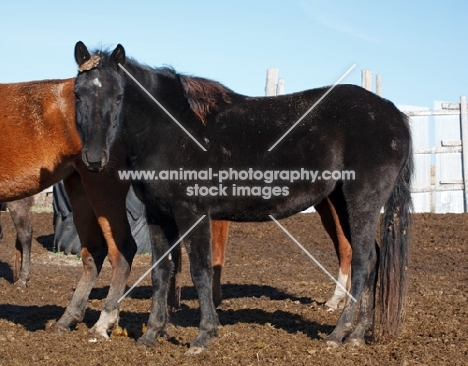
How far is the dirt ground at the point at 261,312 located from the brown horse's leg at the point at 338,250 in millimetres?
265

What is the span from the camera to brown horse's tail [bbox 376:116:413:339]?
5395 mm

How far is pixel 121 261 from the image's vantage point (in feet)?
20.2

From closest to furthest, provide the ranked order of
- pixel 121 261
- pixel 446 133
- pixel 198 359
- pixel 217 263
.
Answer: pixel 198 359, pixel 121 261, pixel 217 263, pixel 446 133

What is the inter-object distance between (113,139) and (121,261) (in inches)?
56.5

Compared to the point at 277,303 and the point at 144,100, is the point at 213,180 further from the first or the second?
the point at 277,303

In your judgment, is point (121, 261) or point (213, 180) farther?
point (121, 261)

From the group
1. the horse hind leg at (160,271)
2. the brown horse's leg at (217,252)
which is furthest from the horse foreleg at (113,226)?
the brown horse's leg at (217,252)

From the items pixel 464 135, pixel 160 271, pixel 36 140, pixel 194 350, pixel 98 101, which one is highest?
pixel 464 135

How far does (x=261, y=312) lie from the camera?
6.87 m

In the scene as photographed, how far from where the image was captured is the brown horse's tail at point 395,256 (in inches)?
212

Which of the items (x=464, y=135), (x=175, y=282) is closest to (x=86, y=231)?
(x=175, y=282)

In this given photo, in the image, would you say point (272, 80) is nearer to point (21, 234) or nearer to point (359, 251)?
point (21, 234)

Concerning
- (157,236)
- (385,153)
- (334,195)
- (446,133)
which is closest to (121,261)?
(157,236)

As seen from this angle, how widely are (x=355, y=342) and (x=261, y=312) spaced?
5.59 ft
